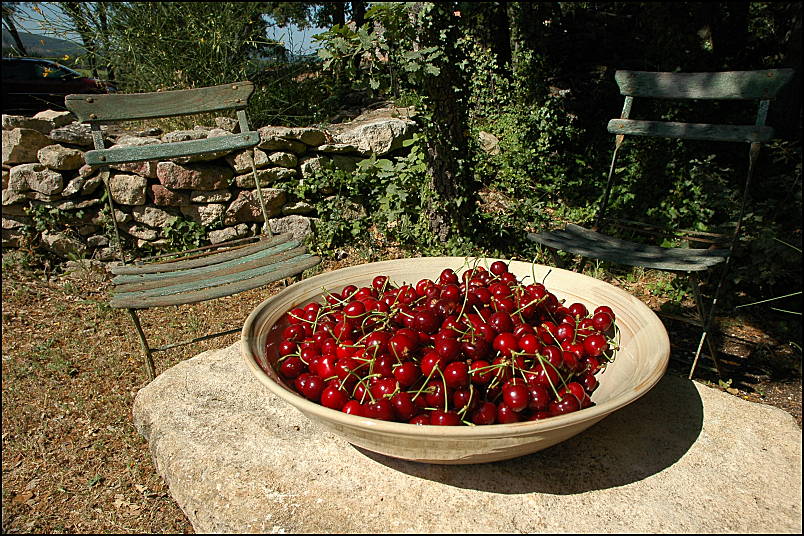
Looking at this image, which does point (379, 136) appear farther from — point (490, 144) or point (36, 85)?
point (36, 85)

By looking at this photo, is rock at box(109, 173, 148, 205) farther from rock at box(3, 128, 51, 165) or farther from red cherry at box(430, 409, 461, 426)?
red cherry at box(430, 409, 461, 426)

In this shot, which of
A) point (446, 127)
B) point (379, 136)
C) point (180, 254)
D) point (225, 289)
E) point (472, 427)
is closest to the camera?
point (472, 427)

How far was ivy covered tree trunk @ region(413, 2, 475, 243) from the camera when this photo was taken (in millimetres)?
3236

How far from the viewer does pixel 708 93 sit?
2.71m

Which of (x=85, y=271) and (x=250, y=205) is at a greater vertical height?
(x=250, y=205)

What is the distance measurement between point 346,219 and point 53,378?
7.19 ft

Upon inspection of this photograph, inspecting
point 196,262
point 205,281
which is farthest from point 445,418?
point 196,262

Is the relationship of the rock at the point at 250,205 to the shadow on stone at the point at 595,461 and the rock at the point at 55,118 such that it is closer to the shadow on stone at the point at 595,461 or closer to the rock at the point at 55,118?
the rock at the point at 55,118

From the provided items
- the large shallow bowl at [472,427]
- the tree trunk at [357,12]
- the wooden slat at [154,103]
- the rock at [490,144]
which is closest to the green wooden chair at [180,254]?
the wooden slat at [154,103]

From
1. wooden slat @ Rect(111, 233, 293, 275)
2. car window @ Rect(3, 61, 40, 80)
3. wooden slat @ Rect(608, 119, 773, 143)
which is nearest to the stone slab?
wooden slat @ Rect(111, 233, 293, 275)

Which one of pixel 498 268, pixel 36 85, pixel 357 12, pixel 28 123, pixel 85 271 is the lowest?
pixel 85 271

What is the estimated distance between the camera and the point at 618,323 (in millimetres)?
1396

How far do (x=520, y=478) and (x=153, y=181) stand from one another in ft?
11.8

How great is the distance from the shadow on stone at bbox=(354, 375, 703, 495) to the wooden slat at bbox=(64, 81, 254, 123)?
2.38m
